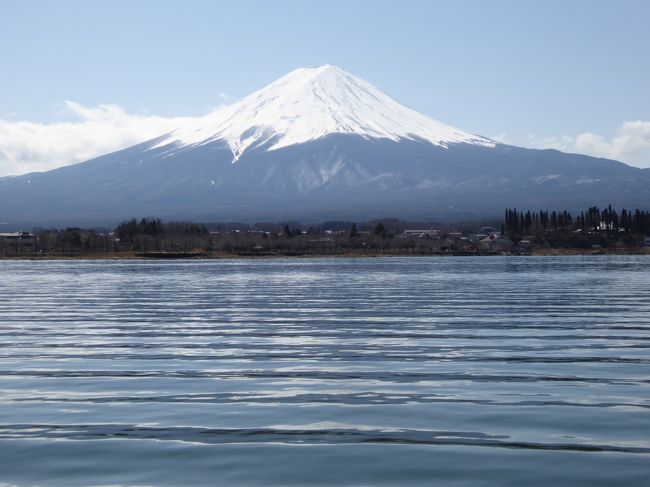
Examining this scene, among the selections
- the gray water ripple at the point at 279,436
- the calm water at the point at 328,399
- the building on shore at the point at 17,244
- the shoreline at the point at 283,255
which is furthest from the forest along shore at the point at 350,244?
the gray water ripple at the point at 279,436

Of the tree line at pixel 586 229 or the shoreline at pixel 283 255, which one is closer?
the shoreline at pixel 283 255

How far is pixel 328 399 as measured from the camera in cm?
1648

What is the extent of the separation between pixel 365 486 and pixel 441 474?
3.40 feet

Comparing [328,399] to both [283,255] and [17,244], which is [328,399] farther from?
[17,244]

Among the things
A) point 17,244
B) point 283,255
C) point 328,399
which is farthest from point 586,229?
point 328,399

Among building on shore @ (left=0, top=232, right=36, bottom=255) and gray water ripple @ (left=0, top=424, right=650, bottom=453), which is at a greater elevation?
building on shore @ (left=0, top=232, right=36, bottom=255)

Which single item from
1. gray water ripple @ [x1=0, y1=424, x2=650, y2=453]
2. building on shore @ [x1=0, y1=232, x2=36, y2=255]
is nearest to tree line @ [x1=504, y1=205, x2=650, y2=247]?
building on shore @ [x1=0, y1=232, x2=36, y2=255]

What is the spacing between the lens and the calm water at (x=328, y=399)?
12328mm

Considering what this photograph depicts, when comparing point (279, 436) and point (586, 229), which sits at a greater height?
point (586, 229)

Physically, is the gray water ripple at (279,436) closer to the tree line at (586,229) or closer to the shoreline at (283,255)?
the shoreline at (283,255)

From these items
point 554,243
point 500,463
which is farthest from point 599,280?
point 554,243

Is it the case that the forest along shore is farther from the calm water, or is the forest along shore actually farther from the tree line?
the calm water

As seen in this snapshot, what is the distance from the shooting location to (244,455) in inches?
508

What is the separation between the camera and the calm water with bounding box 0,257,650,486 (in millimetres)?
12328
